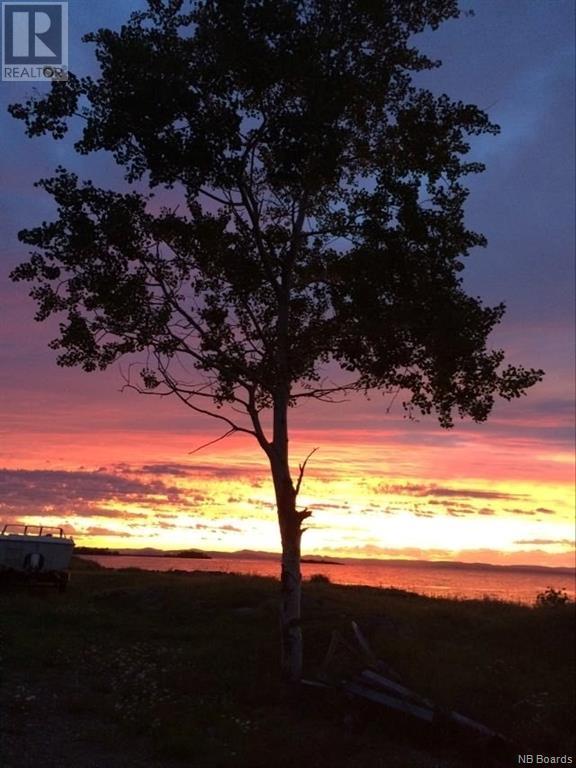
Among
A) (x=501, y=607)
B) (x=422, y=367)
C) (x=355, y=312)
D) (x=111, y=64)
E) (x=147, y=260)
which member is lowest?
(x=501, y=607)

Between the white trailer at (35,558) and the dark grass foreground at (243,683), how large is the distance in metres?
3.24

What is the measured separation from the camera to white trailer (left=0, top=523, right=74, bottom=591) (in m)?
30.2

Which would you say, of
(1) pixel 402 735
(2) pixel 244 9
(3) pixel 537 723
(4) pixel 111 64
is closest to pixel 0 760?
(1) pixel 402 735

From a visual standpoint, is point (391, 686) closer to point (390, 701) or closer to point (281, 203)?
point (390, 701)

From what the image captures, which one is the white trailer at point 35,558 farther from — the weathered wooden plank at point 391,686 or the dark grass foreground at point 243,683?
the weathered wooden plank at point 391,686

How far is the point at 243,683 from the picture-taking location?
55.6 feet

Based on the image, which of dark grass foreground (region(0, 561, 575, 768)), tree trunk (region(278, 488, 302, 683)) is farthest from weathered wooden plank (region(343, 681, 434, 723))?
tree trunk (region(278, 488, 302, 683))

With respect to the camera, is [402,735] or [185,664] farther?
[185,664]

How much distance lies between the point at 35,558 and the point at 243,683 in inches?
632

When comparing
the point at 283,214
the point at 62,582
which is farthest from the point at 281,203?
the point at 62,582

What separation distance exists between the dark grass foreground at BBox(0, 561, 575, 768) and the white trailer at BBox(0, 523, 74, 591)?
324 centimetres

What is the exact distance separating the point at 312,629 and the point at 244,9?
15.3 metres

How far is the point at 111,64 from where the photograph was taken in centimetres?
1738

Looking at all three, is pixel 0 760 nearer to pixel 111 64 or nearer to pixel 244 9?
pixel 111 64
